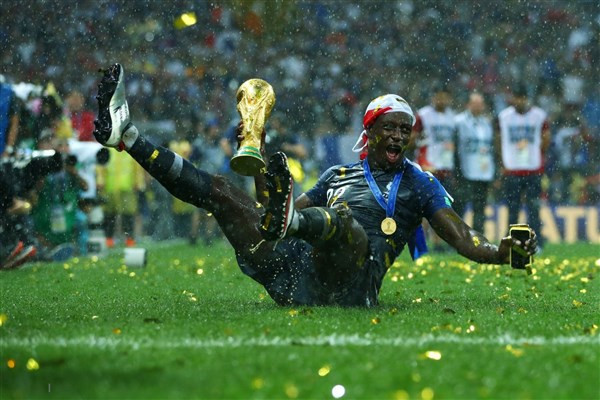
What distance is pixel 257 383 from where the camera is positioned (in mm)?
4391

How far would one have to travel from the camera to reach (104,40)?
21891mm

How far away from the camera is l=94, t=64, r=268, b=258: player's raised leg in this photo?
6.66 meters

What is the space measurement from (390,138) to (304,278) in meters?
0.93

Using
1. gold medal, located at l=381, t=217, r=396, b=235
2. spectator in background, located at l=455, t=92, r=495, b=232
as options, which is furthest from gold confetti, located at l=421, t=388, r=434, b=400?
spectator in background, located at l=455, t=92, r=495, b=232

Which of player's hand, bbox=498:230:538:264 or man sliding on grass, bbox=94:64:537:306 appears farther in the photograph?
man sliding on grass, bbox=94:64:537:306

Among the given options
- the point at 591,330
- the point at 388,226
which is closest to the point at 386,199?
the point at 388,226

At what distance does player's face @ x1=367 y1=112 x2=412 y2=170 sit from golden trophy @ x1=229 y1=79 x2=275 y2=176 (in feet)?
2.10

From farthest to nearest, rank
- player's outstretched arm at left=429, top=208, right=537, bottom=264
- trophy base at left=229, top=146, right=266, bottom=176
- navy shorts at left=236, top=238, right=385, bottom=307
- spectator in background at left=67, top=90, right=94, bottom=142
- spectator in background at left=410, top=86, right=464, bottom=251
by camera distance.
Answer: spectator in background at left=67, top=90, right=94, bottom=142 → spectator in background at left=410, top=86, right=464, bottom=251 → navy shorts at left=236, top=238, right=385, bottom=307 → trophy base at left=229, top=146, right=266, bottom=176 → player's outstretched arm at left=429, top=208, right=537, bottom=264

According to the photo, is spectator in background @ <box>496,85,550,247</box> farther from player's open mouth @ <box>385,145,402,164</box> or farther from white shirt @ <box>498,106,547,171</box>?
player's open mouth @ <box>385,145,402,164</box>

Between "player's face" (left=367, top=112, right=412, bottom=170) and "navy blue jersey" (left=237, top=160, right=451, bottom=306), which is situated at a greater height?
"player's face" (left=367, top=112, right=412, bottom=170)

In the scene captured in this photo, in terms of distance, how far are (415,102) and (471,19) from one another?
206cm

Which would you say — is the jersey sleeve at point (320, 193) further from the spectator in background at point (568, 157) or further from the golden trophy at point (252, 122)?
the spectator in background at point (568, 157)

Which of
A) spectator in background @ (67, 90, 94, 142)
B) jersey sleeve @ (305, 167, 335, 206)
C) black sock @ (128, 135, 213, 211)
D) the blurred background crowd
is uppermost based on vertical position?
the blurred background crowd

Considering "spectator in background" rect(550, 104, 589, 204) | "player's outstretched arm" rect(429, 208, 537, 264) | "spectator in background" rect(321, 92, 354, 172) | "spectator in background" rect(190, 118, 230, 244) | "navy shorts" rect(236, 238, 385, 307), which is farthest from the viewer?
"spectator in background" rect(550, 104, 589, 204)
